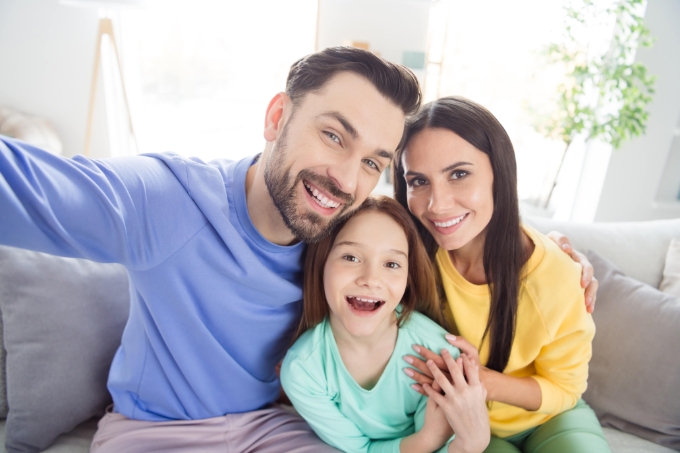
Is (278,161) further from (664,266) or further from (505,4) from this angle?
(505,4)

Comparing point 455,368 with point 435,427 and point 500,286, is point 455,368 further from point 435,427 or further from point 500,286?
point 500,286

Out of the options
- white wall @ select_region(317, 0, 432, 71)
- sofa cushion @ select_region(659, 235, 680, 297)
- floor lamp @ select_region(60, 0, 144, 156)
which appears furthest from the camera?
white wall @ select_region(317, 0, 432, 71)

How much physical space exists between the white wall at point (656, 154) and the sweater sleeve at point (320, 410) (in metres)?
3.15

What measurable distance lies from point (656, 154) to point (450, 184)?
3.08 m

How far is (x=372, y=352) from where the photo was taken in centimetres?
130

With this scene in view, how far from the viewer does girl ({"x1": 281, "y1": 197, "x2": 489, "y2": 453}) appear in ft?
3.84

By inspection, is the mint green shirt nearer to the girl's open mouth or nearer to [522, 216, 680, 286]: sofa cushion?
the girl's open mouth

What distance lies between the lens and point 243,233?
119cm

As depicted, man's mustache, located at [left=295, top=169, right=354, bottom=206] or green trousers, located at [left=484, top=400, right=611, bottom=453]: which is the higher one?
man's mustache, located at [left=295, top=169, right=354, bottom=206]

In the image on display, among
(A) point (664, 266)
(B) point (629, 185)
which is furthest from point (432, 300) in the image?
(B) point (629, 185)

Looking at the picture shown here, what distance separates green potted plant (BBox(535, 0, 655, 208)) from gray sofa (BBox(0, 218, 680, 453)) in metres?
1.78

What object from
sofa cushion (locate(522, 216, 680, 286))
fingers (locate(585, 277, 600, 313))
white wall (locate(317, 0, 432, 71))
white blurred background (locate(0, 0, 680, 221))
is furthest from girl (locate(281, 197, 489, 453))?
white wall (locate(317, 0, 432, 71))

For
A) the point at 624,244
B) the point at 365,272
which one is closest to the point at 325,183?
the point at 365,272

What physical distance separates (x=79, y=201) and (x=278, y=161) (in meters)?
0.50
